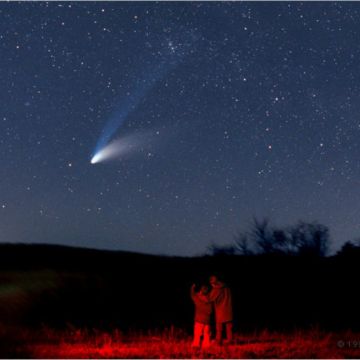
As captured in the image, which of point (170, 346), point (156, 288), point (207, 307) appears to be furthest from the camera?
point (156, 288)

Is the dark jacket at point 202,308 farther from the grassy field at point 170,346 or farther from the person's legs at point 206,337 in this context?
the grassy field at point 170,346

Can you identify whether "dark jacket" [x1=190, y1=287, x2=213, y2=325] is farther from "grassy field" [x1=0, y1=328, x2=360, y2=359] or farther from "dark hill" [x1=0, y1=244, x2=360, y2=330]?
"dark hill" [x1=0, y1=244, x2=360, y2=330]

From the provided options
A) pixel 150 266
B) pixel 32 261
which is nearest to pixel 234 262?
pixel 150 266

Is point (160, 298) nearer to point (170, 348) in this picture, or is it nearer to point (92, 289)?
point (92, 289)

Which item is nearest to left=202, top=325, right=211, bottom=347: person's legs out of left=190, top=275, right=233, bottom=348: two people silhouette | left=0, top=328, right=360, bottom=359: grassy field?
left=190, top=275, right=233, bottom=348: two people silhouette

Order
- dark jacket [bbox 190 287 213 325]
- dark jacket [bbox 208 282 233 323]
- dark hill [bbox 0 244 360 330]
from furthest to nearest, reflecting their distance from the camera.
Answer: dark hill [bbox 0 244 360 330] → dark jacket [bbox 208 282 233 323] → dark jacket [bbox 190 287 213 325]

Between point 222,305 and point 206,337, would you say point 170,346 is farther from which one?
point 222,305

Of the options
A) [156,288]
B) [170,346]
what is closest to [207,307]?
[170,346]

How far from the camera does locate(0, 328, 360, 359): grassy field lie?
13.5 m

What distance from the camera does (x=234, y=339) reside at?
664 inches

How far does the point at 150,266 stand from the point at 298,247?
44.8 feet

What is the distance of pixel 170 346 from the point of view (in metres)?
15.1

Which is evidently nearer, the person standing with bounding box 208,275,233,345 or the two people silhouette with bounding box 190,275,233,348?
the two people silhouette with bounding box 190,275,233,348

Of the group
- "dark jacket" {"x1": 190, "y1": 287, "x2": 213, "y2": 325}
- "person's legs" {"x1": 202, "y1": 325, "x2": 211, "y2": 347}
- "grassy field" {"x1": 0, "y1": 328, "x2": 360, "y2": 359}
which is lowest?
"grassy field" {"x1": 0, "y1": 328, "x2": 360, "y2": 359}
